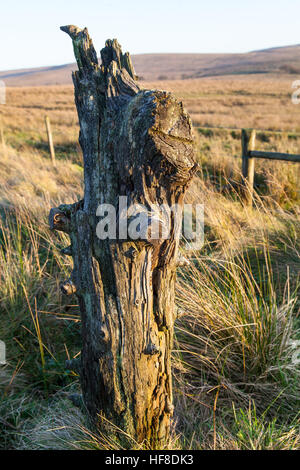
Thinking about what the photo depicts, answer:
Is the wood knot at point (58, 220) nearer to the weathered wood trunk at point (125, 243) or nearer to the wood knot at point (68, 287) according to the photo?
the weathered wood trunk at point (125, 243)

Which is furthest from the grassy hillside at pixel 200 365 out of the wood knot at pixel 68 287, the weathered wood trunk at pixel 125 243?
the wood knot at pixel 68 287

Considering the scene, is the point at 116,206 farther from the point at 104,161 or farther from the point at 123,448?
the point at 123,448

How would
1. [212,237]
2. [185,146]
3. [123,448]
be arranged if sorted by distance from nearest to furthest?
[185,146], [123,448], [212,237]

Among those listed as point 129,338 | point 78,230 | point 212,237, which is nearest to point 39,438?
point 129,338

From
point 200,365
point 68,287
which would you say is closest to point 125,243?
point 68,287

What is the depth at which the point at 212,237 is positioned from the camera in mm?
4184

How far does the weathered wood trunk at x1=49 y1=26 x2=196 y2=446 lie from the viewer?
129cm

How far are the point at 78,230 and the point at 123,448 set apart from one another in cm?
106

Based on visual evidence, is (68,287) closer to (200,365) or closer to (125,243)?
(125,243)

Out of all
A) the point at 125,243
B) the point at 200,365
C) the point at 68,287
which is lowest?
the point at 200,365

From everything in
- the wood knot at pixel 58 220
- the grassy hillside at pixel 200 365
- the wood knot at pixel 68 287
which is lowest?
the grassy hillside at pixel 200 365

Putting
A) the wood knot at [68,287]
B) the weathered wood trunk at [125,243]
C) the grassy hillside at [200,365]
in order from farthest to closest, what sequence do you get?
the grassy hillside at [200,365]
the wood knot at [68,287]
the weathered wood trunk at [125,243]

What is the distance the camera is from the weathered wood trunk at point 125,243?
1.29 meters

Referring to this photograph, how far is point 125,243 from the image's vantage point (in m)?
1.40
